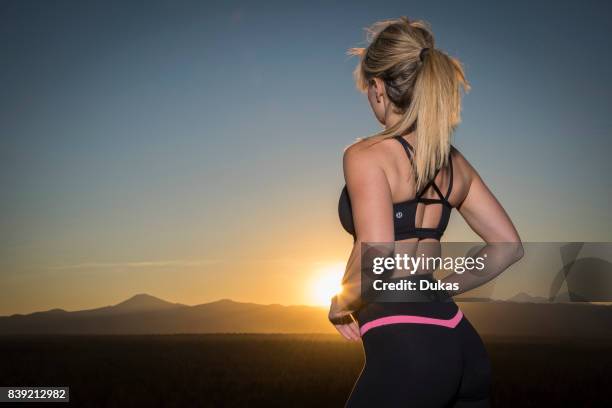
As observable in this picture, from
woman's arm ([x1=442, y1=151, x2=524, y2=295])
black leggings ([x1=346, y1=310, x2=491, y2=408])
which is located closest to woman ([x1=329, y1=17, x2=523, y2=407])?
black leggings ([x1=346, y1=310, x2=491, y2=408])

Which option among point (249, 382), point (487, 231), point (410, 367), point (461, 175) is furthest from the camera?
point (249, 382)

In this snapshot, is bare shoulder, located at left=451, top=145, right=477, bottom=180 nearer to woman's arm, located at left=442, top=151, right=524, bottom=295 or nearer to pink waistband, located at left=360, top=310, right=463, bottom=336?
woman's arm, located at left=442, top=151, right=524, bottom=295

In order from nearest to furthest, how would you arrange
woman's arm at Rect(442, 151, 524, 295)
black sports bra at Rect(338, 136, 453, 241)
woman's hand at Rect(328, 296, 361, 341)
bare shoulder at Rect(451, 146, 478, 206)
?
black sports bra at Rect(338, 136, 453, 241) → woman's hand at Rect(328, 296, 361, 341) → bare shoulder at Rect(451, 146, 478, 206) → woman's arm at Rect(442, 151, 524, 295)

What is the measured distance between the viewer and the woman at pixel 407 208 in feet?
7.68

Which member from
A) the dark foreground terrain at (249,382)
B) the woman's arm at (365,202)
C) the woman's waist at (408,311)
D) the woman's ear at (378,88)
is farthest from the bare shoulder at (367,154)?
the dark foreground terrain at (249,382)

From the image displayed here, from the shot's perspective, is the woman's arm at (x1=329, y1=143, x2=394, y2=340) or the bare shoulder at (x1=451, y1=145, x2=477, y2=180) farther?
the bare shoulder at (x1=451, y1=145, x2=477, y2=180)

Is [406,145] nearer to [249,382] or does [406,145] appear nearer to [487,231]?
[487,231]

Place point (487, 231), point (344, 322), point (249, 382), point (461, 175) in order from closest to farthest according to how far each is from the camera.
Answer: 1. point (344, 322)
2. point (461, 175)
3. point (487, 231)
4. point (249, 382)

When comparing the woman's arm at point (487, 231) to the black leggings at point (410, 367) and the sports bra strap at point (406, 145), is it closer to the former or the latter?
the sports bra strap at point (406, 145)

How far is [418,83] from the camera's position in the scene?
262 cm

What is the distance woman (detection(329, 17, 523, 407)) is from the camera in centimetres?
234

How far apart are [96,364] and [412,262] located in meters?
35.7

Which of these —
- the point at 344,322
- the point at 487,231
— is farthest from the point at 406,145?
the point at 487,231

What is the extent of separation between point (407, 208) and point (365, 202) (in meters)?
0.22
